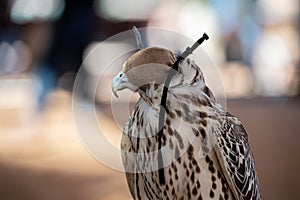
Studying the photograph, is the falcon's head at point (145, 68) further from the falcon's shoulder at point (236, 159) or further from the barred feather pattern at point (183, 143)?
the falcon's shoulder at point (236, 159)

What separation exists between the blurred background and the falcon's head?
1.52 m

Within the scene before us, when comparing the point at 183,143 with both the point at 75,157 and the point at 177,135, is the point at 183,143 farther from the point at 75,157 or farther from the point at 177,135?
the point at 75,157

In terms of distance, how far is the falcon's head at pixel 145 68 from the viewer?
0.70 meters

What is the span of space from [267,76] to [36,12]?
170 centimetres

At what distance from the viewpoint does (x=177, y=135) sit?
764 millimetres

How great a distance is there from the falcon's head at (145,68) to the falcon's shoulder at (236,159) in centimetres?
13

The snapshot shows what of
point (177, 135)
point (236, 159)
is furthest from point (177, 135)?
point (236, 159)

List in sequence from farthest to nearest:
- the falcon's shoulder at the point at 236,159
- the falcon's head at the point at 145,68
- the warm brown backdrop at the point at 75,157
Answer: the warm brown backdrop at the point at 75,157 < the falcon's shoulder at the point at 236,159 < the falcon's head at the point at 145,68

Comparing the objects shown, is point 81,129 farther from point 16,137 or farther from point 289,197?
point 16,137

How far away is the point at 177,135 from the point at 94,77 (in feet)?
6.86

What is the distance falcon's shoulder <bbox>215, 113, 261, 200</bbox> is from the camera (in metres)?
0.83

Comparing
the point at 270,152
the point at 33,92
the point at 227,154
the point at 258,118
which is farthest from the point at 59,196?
the point at 33,92

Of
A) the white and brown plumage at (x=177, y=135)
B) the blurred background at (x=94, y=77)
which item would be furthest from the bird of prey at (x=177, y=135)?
the blurred background at (x=94, y=77)

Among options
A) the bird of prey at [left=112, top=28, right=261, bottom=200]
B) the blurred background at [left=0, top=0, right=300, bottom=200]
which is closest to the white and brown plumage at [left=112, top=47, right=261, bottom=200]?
the bird of prey at [left=112, top=28, right=261, bottom=200]
